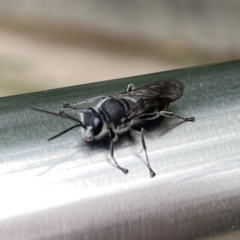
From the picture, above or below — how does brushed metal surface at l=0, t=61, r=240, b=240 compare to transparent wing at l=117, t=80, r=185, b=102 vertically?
above

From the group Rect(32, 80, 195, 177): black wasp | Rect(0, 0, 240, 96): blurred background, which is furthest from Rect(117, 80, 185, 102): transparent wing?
Rect(0, 0, 240, 96): blurred background

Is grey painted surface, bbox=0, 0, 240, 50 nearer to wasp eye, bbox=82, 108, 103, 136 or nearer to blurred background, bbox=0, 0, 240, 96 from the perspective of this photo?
blurred background, bbox=0, 0, 240, 96

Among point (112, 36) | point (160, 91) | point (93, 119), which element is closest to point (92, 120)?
point (93, 119)

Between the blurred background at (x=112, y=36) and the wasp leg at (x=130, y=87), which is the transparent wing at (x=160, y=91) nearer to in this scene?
the wasp leg at (x=130, y=87)

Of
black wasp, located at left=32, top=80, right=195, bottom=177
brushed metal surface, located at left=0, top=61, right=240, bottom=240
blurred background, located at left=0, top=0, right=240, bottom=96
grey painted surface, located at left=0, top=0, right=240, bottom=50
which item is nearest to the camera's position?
brushed metal surface, located at left=0, top=61, right=240, bottom=240

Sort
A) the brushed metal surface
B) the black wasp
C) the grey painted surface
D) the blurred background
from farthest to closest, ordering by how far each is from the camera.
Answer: the grey painted surface, the blurred background, the black wasp, the brushed metal surface

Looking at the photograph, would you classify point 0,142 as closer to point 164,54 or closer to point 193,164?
point 193,164

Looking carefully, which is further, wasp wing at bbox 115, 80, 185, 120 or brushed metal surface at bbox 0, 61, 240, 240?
wasp wing at bbox 115, 80, 185, 120

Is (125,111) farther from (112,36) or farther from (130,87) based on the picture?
(112,36)
